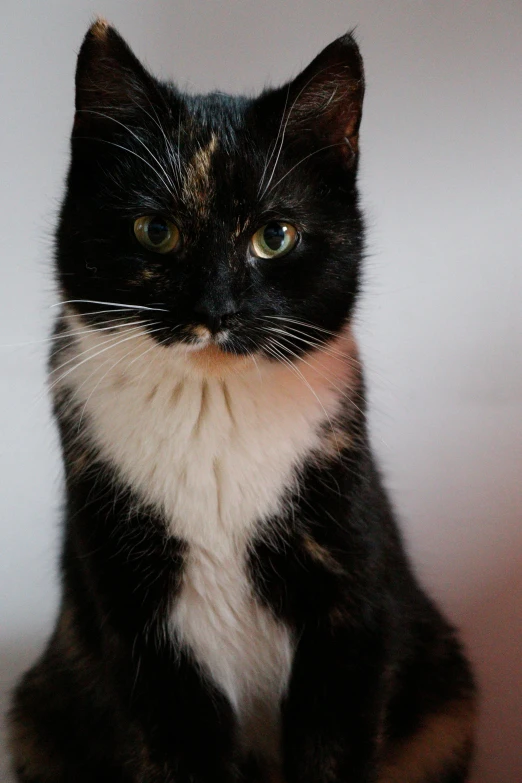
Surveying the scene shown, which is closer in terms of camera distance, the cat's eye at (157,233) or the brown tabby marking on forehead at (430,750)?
the cat's eye at (157,233)

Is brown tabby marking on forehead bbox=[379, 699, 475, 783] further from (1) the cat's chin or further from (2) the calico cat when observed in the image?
(1) the cat's chin

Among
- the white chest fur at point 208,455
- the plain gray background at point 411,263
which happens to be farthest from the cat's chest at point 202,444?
the plain gray background at point 411,263

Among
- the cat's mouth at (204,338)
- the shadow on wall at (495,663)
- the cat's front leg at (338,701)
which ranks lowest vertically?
the shadow on wall at (495,663)

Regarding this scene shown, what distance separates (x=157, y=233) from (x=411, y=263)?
27.6 inches

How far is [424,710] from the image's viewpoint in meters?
1.24

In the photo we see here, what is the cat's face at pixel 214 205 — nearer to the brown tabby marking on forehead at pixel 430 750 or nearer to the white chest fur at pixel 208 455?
the white chest fur at pixel 208 455

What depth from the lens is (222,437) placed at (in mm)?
1045

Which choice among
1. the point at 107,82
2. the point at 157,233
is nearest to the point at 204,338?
the point at 157,233

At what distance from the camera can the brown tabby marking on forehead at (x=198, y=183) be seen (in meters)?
0.95

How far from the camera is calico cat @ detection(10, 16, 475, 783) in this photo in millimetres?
979

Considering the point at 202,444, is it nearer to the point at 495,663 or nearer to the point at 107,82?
the point at 107,82

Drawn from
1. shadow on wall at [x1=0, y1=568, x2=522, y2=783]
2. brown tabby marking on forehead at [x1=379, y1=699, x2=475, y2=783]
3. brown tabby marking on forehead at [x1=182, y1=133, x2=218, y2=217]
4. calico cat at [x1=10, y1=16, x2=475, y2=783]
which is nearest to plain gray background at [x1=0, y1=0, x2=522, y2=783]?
shadow on wall at [x1=0, y1=568, x2=522, y2=783]

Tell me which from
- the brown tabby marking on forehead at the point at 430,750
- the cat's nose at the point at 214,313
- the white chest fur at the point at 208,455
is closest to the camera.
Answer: the cat's nose at the point at 214,313

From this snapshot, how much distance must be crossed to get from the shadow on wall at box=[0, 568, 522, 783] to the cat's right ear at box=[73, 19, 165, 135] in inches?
39.3
